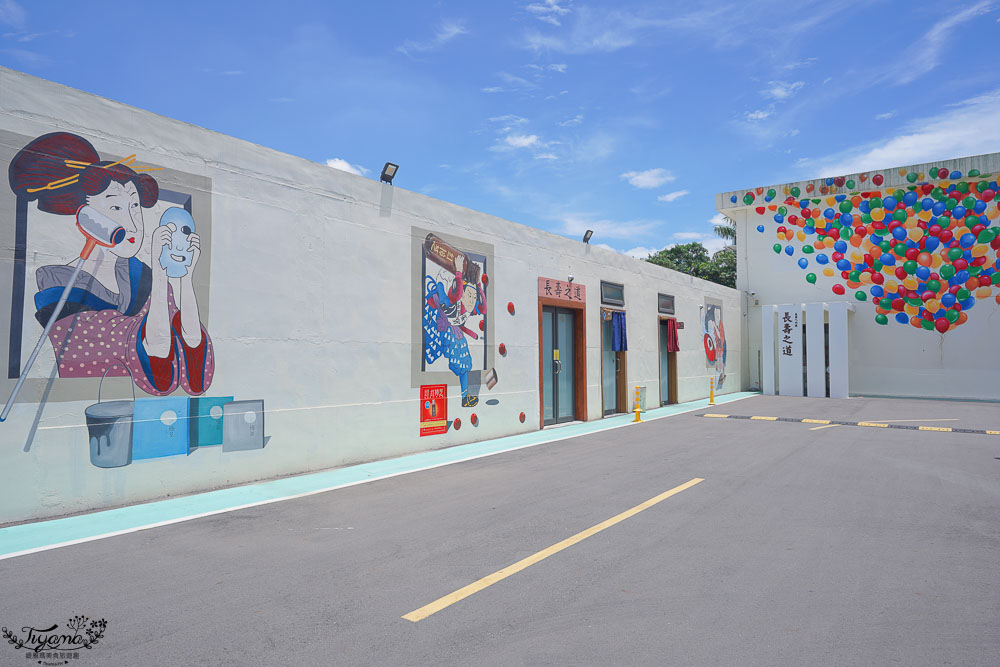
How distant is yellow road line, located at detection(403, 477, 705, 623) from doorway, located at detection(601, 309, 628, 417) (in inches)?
368

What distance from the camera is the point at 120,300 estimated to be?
22.4 ft

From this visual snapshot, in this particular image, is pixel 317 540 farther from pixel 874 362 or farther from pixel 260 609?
pixel 874 362

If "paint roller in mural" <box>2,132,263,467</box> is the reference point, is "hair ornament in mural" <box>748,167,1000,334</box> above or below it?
above

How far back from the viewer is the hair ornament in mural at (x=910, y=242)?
22.8 meters

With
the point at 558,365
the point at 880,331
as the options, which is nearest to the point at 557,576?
the point at 558,365

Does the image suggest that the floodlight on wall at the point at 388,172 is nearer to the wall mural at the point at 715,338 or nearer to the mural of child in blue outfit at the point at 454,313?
the mural of child in blue outfit at the point at 454,313

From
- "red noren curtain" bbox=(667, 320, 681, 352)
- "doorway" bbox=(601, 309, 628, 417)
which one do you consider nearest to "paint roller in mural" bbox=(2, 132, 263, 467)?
"doorway" bbox=(601, 309, 628, 417)

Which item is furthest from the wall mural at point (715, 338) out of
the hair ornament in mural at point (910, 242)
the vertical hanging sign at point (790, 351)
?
the hair ornament in mural at point (910, 242)

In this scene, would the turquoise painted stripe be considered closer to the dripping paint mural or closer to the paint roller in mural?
the paint roller in mural

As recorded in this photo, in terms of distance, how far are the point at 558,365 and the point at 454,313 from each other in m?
4.08

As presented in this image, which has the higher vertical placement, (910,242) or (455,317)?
(910,242)

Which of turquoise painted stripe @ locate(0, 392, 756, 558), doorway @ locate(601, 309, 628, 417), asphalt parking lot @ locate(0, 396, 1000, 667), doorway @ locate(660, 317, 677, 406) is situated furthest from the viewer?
doorway @ locate(660, 317, 677, 406)

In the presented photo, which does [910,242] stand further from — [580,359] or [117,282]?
[117,282]

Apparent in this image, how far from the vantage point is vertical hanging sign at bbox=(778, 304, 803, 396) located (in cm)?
2408
